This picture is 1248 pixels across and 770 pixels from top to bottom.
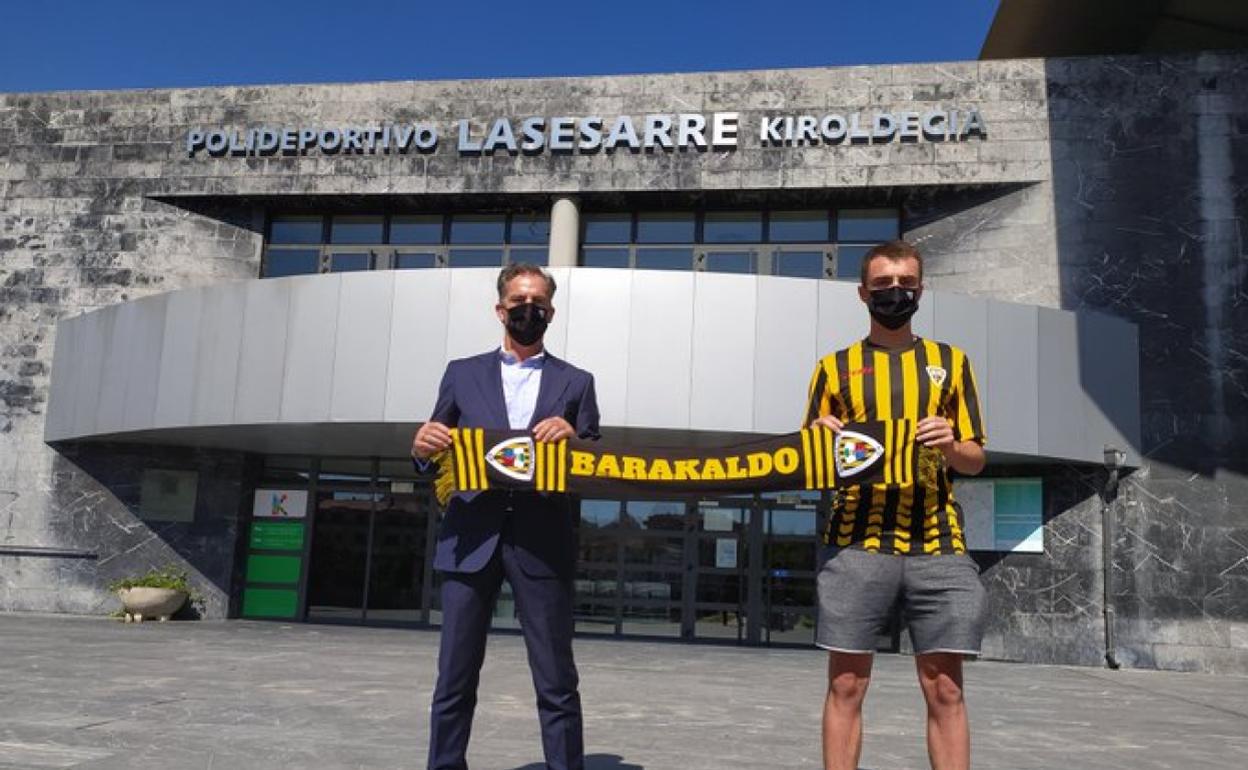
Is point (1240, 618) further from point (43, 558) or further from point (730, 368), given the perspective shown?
point (43, 558)

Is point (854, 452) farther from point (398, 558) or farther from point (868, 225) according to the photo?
point (398, 558)

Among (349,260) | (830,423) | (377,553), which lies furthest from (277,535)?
(830,423)

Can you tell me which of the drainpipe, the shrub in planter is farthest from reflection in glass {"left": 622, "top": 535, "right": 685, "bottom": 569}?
the shrub in planter

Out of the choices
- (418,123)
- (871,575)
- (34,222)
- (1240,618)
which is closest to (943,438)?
(871,575)

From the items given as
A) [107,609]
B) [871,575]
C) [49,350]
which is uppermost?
[49,350]

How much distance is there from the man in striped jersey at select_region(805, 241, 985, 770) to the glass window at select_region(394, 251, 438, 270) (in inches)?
628

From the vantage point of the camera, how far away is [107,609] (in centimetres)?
1802

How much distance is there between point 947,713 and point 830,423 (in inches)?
41.1

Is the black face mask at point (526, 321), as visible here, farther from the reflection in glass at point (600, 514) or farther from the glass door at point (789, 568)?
the reflection in glass at point (600, 514)

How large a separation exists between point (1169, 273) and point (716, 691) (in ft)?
34.9

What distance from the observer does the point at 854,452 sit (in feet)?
12.1

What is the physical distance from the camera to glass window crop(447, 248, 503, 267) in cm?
1869

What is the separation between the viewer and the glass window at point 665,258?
59.7ft

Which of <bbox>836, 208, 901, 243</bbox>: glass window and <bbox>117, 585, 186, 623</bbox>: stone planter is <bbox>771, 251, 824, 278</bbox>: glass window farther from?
<bbox>117, 585, 186, 623</bbox>: stone planter
